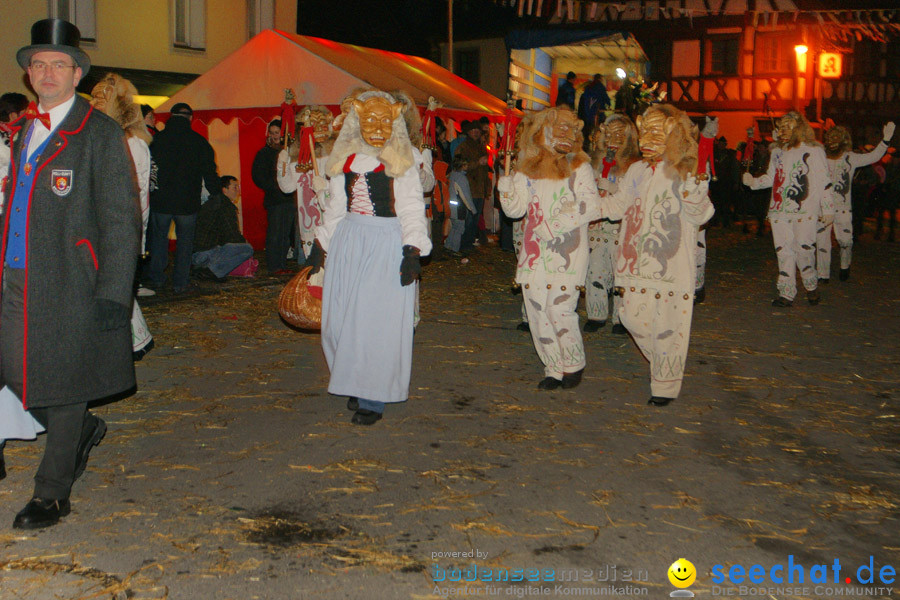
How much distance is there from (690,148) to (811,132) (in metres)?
4.95

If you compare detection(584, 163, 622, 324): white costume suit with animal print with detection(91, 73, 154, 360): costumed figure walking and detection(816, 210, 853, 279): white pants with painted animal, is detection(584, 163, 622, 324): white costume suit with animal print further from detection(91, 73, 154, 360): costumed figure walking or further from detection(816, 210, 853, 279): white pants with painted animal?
detection(816, 210, 853, 279): white pants with painted animal

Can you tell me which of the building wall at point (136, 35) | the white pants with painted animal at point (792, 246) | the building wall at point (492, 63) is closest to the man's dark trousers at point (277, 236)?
the building wall at point (136, 35)

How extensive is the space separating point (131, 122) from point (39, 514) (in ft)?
13.8

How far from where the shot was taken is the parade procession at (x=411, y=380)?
13.1 feet

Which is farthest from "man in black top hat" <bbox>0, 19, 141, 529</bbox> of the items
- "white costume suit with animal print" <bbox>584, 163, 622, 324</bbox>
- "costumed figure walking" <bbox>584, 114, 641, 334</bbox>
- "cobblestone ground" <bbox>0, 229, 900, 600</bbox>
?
"white costume suit with animal print" <bbox>584, 163, 622, 324</bbox>

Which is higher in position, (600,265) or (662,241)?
(662,241)

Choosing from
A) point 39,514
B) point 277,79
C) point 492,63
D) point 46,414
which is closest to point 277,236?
point 277,79

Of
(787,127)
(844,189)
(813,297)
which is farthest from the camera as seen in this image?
(844,189)

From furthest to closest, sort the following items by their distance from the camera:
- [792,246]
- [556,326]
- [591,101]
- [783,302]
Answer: [591,101], [783,302], [792,246], [556,326]

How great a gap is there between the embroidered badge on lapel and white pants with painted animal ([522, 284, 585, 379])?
348 centimetres

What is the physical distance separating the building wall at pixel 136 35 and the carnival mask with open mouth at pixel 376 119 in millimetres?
10880

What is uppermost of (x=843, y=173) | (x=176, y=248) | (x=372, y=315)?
(x=843, y=173)

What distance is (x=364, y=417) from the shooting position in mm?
5824

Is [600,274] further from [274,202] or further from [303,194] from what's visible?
[274,202]
